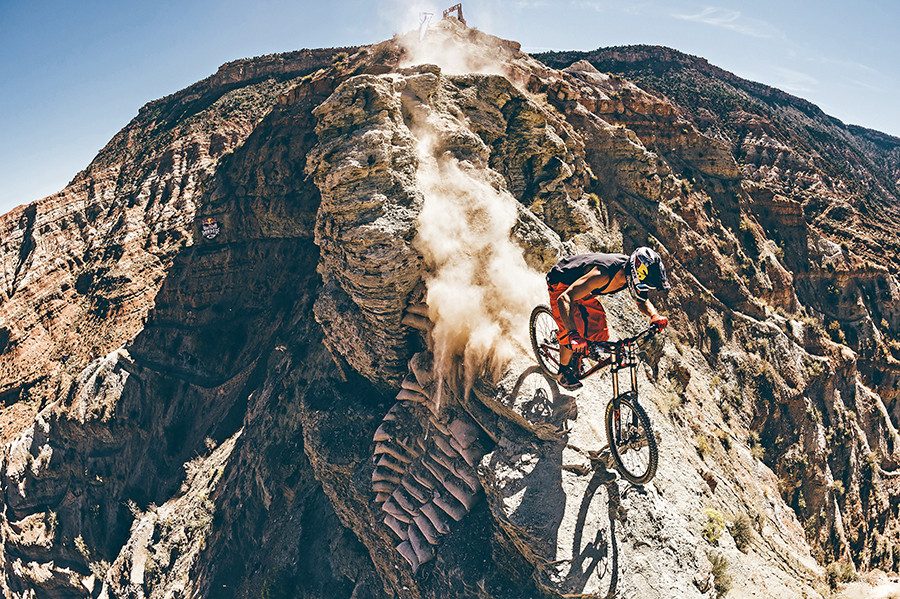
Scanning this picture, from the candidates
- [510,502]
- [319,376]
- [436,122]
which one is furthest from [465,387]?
[319,376]

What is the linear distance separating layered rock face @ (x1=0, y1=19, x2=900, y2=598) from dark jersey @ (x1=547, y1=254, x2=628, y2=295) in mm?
3008

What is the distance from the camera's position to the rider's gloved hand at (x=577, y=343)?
7.53 meters

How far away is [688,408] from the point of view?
16.1 meters

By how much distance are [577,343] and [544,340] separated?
1.80 meters

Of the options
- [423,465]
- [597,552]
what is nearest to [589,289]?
[597,552]

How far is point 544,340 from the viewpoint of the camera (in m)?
9.38

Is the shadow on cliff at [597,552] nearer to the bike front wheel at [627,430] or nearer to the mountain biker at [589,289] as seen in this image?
the bike front wheel at [627,430]

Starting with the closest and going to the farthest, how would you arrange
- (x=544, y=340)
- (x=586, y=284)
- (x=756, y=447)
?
(x=586, y=284)
(x=544, y=340)
(x=756, y=447)

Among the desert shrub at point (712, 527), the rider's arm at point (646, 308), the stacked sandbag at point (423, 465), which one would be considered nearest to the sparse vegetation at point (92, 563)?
the stacked sandbag at point (423, 465)

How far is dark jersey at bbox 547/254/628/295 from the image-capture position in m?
7.02

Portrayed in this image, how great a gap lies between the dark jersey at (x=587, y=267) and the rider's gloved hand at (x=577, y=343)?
0.95 metres

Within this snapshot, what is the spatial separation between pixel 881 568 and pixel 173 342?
43477mm

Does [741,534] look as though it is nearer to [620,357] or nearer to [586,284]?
[620,357]

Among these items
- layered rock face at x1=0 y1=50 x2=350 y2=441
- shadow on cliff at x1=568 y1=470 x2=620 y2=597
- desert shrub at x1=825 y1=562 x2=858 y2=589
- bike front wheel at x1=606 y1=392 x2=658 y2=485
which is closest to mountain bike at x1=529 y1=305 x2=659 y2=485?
bike front wheel at x1=606 y1=392 x2=658 y2=485
